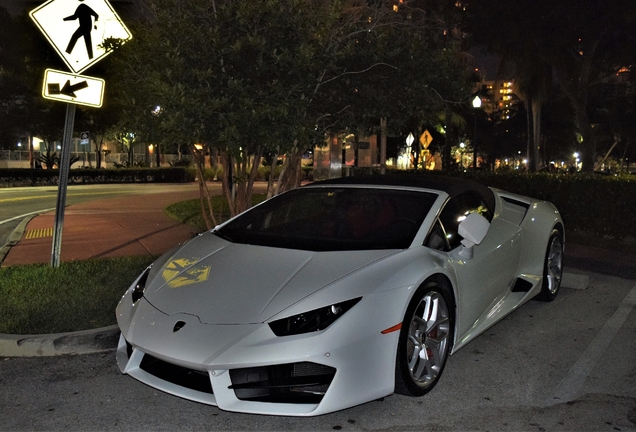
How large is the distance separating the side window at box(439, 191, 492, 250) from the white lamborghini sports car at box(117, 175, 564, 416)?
0.6 inches

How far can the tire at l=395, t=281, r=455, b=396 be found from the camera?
3490 millimetres

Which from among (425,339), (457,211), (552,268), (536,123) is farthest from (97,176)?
(425,339)

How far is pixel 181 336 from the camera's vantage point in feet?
10.7

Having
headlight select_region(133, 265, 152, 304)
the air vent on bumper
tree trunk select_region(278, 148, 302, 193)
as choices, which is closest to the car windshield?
headlight select_region(133, 265, 152, 304)

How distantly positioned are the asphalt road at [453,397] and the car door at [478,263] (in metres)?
0.37

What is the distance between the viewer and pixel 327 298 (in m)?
3.30

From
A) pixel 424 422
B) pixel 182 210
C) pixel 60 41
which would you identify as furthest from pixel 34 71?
pixel 424 422

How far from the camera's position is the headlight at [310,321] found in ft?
10.4

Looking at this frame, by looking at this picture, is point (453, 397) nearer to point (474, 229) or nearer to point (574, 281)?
point (474, 229)

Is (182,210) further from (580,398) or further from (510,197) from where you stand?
(580,398)

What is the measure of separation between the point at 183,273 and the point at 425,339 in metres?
1.66

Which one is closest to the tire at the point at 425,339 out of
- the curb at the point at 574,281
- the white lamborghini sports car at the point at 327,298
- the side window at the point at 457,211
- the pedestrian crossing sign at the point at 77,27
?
the white lamborghini sports car at the point at 327,298

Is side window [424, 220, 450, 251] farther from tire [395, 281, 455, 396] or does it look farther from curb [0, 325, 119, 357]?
curb [0, 325, 119, 357]

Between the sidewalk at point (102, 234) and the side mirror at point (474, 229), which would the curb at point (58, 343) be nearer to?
the side mirror at point (474, 229)
